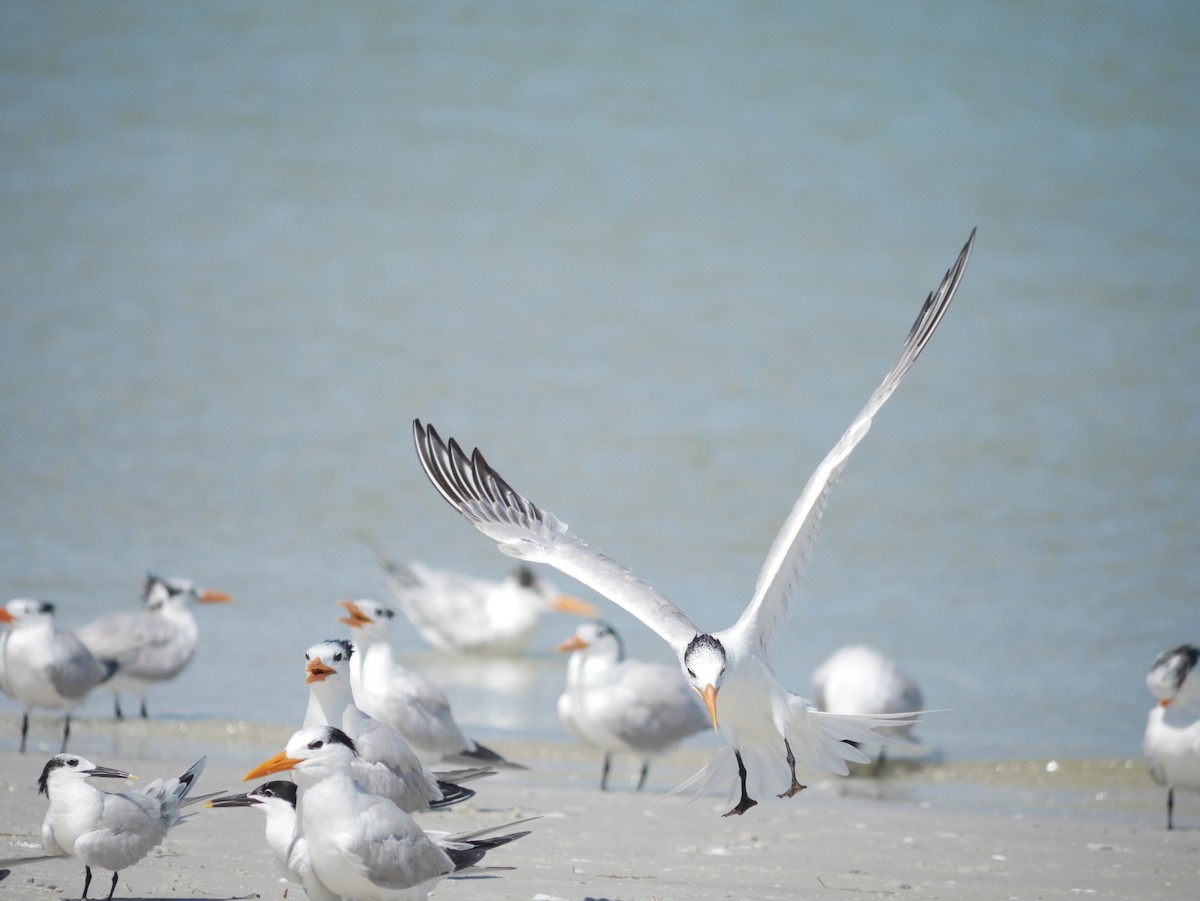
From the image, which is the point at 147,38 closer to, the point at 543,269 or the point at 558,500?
the point at 543,269

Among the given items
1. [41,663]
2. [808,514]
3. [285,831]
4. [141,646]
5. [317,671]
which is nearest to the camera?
[285,831]

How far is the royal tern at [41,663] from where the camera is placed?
7.09 m

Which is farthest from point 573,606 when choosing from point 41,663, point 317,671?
point 317,671

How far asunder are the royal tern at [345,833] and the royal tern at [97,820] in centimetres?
49

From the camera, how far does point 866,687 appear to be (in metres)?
7.95

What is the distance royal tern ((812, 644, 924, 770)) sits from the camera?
791cm

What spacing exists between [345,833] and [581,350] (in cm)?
1553

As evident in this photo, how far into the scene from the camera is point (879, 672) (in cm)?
802

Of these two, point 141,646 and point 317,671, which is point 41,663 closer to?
point 141,646

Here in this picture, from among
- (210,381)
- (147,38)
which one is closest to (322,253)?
(210,381)

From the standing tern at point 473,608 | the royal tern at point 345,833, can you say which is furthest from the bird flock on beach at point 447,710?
the standing tern at point 473,608

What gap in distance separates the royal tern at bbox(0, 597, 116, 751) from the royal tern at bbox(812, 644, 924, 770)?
353cm

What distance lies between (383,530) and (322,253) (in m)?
9.53

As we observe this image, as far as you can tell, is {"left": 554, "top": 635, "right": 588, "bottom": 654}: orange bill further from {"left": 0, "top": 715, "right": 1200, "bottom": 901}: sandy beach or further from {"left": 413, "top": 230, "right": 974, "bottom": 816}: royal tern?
{"left": 413, "top": 230, "right": 974, "bottom": 816}: royal tern
